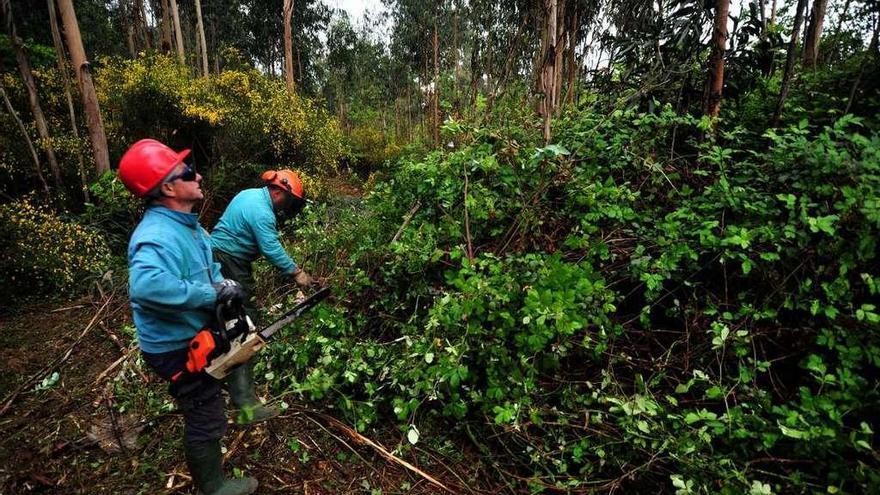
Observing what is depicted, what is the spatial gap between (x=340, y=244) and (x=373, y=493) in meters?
2.65

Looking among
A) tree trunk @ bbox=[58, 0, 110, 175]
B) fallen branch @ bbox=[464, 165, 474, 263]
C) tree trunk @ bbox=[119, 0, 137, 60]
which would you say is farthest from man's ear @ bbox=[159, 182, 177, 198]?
tree trunk @ bbox=[119, 0, 137, 60]

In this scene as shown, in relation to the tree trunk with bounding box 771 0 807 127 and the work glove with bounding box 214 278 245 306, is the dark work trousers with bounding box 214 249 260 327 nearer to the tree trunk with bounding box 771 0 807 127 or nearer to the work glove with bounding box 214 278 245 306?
the work glove with bounding box 214 278 245 306

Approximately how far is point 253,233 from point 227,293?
116 centimetres

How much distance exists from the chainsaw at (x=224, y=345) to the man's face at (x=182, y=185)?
580 millimetres

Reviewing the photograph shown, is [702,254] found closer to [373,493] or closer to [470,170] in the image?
[470,170]

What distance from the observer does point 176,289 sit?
1.93m

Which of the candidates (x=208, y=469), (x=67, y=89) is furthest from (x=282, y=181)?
(x=67, y=89)

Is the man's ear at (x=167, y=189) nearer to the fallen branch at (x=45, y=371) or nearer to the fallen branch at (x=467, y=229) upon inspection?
the fallen branch at (x=467, y=229)

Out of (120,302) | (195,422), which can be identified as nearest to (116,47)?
(120,302)

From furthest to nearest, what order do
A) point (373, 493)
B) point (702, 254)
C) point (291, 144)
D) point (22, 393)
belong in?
point (291, 144) < point (22, 393) < point (702, 254) < point (373, 493)

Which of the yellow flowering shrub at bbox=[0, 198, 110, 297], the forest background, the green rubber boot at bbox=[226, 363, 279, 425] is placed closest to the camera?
the forest background

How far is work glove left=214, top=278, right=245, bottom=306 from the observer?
2135 mm

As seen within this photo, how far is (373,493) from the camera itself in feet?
7.81

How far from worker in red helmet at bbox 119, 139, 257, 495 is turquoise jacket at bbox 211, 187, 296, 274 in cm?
81
